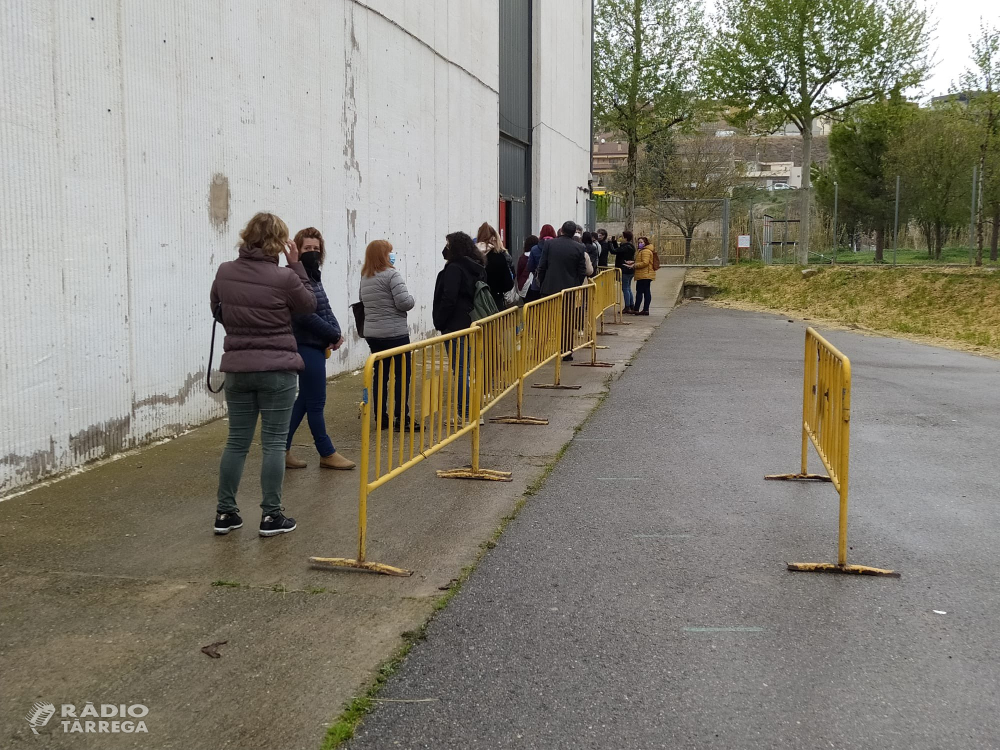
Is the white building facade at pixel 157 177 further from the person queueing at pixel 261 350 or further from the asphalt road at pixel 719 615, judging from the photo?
the asphalt road at pixel 719 615

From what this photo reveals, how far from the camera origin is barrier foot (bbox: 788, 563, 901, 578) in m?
5.19

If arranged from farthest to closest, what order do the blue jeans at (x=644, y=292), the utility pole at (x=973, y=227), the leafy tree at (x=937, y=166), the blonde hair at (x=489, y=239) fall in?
the leafy tree at (x=937, y=166) < the utility pole at (x=973, y=227) < the blue jeans at (x=644, y=292) < the blonde hair at (x=489, y=239)

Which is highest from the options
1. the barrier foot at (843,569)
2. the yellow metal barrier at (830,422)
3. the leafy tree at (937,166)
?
the leafy tree at (937,166)

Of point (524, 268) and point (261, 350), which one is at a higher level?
point (524, 268)

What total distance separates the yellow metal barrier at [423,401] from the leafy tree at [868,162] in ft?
103

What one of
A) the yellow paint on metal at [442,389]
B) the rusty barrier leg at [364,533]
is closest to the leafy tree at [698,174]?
the yellow paint on metal at [442,389]

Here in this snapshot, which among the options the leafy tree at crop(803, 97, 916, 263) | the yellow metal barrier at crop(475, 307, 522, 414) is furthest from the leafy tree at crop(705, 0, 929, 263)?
the yellow metal barrier at crop(475, 307, 522, 414)

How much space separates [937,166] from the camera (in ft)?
102

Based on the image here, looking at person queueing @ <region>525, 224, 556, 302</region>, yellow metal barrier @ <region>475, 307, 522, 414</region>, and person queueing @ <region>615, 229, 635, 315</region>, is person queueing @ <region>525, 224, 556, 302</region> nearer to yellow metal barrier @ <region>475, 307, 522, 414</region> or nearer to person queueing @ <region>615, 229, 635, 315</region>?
yellow metal barrier @ <region>475, 307, 522, 414</region>

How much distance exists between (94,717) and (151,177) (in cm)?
529

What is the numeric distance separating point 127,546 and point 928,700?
13.2ft

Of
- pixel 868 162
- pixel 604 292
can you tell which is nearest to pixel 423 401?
pixel 604 292

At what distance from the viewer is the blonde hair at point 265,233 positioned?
5465mm

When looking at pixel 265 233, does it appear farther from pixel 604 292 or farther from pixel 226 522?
pixel 604 292
